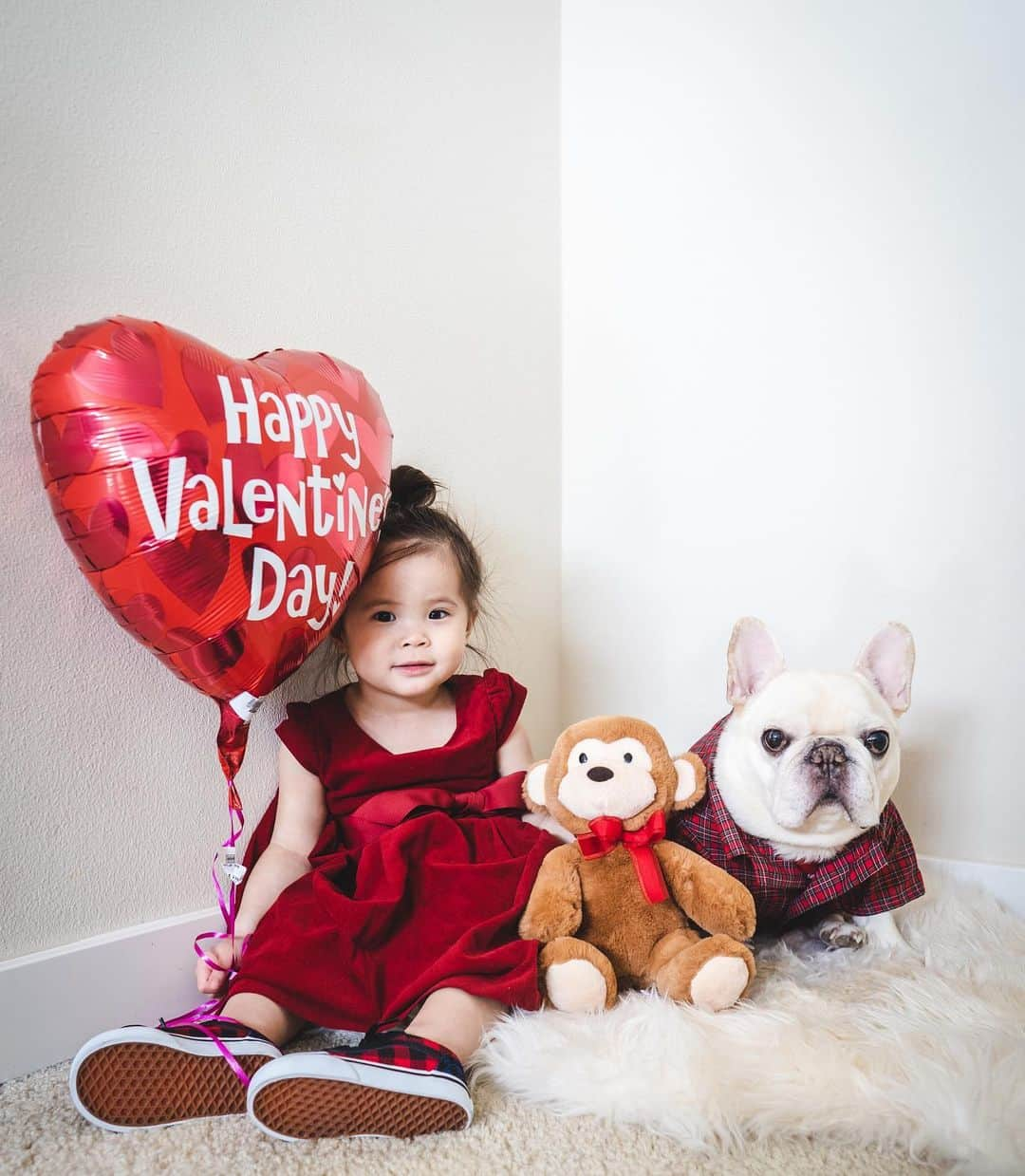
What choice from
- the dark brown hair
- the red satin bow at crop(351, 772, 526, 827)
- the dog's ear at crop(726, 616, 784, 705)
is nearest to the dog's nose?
the dog's ear at crop(726, 616, 784, 705)

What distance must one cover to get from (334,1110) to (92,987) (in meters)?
0.37

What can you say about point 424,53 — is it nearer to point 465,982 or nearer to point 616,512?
point 616,512

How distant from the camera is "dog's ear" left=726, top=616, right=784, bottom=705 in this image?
105 centimetres

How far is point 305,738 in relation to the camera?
3.39ft

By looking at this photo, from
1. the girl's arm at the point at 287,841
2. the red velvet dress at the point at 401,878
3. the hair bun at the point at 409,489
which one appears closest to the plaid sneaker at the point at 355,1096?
the red velvet dress at the point at 401,878

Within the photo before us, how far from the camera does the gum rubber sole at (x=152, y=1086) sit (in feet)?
2.31

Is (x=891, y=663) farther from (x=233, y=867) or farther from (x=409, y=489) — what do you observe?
(x=233, y=867)

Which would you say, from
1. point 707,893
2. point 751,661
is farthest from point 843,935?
point 751,661

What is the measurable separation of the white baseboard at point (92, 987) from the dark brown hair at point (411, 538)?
35 centimetres

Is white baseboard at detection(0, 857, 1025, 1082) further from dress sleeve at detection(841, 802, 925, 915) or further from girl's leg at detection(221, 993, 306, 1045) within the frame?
dress sleeve at detection(841, 802, 925, 915)

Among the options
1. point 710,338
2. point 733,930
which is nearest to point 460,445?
point 710,338

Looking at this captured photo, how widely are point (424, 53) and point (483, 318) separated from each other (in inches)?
15.6

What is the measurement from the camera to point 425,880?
3.15ft

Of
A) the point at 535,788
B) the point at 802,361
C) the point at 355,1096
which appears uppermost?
the point at 802,361
